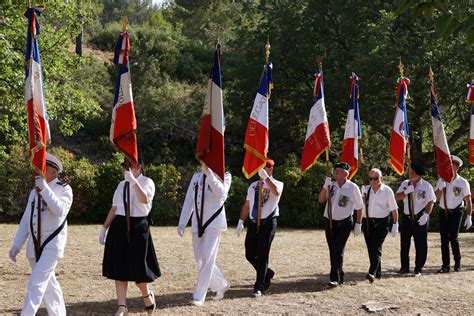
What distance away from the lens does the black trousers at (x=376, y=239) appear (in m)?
11.6

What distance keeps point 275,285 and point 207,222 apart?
2185 millimetres

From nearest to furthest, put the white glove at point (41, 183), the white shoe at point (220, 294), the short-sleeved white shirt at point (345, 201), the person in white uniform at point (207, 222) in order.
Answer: the white glove at point (41, 183) → the person in white uniform at point (207, 222) → the white shoe at point (220, 294) → the short-sleeved white shirt at point (345, 201)

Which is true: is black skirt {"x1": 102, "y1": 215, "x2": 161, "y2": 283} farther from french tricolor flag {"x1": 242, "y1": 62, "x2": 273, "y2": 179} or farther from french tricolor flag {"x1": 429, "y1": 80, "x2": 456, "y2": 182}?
french tricolor flag {"x1": 429, "y1": 80, "x2": 456, "y2": 182}

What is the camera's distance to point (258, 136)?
11.1 meters

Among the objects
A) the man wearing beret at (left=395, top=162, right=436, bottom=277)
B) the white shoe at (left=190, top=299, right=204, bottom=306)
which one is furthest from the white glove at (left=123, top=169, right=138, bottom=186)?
the man wearing beret at (left=395, top=162, right=436, bottom=277)

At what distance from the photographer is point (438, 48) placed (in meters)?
23.4

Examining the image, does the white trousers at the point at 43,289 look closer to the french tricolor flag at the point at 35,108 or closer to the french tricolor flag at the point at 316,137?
the french tricolor flag at the point at 35,108

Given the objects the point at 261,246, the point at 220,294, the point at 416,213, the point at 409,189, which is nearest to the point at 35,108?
the point at 220,294

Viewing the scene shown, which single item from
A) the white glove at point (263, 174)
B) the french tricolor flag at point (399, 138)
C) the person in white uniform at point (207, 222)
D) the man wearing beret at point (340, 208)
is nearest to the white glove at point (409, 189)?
the french tricolor flag at point (399, 138)

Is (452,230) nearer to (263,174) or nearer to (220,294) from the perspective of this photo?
(263,174)

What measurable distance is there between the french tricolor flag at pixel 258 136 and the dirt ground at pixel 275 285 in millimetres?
1958

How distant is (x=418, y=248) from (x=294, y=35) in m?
16.4

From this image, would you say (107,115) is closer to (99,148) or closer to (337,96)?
(99,148)

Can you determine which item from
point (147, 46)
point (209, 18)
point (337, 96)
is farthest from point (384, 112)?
point (209, 18)
